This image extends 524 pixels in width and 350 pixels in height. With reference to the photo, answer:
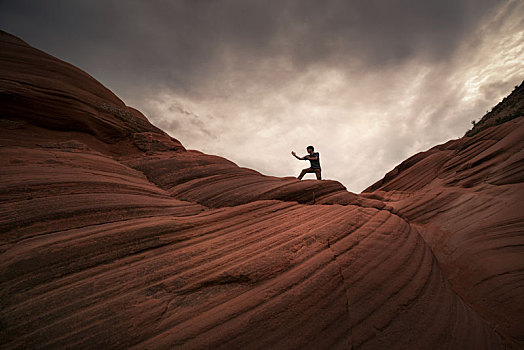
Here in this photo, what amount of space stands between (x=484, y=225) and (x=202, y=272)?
270 inches

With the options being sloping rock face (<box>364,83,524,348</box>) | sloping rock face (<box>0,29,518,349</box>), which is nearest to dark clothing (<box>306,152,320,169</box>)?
sloping rock face (<box>364,83,524,348</box>)

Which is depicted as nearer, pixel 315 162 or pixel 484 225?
pixel 484 225

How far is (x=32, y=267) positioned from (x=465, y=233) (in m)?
8.83

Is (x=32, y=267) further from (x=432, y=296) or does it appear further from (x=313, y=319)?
(x=432, y=296)

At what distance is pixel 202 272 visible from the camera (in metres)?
3.05

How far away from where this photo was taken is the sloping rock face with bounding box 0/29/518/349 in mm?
2312

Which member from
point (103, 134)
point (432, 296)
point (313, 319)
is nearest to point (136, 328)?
point (313, 319)

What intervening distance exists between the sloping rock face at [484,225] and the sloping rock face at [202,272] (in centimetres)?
29

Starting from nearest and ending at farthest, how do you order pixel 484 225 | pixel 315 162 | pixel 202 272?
1. pixel 202 272
2. pixel 484 225
3. pixel 315 162

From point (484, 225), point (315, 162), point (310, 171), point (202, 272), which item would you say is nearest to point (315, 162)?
point (315, 162)

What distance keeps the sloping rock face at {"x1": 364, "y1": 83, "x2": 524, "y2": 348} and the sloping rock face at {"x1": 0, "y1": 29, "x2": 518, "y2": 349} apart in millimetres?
291

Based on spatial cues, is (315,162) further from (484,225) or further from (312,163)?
(484,225)

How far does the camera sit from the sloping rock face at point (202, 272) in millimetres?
2312

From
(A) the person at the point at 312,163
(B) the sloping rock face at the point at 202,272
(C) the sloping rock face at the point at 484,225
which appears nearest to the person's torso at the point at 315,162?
(A) the person at the point at 312,163
